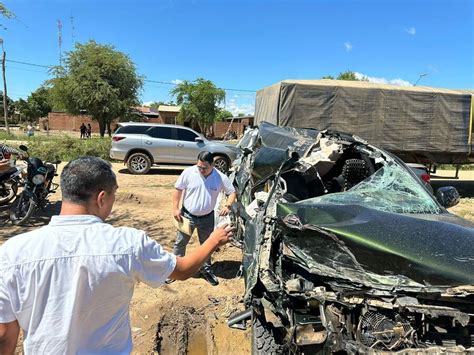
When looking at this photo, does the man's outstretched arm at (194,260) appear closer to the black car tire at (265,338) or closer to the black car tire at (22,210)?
the black car tire at (265,338)

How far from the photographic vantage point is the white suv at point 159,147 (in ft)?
44.8

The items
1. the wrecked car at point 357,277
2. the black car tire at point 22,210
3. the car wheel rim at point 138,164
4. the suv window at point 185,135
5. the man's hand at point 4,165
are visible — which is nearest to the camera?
the wrecked car at point 357,277

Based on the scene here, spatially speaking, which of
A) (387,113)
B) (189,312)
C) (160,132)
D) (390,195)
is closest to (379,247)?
(390,195)

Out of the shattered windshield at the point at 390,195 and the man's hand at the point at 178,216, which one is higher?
the shattered windshield at the point at 390,195

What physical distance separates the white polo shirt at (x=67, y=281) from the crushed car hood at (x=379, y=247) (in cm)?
145

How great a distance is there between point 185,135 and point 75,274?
1278 centimetres

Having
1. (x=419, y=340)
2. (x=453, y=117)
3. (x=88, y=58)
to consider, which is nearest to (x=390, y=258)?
(x=419, y=340)

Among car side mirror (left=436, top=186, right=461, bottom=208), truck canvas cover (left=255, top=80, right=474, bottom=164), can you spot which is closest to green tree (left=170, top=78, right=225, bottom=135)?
truck canvas cover (left=255, top=80, right=474, bottom=164)

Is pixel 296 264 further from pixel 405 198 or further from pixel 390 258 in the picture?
pixel 405 198

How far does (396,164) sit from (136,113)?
30339 millimetres

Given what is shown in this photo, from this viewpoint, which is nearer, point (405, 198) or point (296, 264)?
point (296, 264)

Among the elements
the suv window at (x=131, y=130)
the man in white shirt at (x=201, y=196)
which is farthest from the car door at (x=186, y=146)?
the man in white shirt at (x=201, y=196)

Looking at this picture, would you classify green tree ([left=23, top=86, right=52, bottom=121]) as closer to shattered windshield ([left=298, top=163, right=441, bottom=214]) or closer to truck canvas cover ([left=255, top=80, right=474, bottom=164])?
truck canvas cover ([left=255, top=80, right=474, bottom=164])

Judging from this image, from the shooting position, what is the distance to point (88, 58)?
29.2 metres
